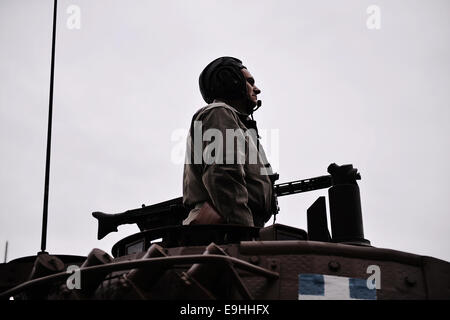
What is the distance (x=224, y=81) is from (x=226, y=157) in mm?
1462

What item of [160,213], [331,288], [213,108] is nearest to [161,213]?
[160,213]

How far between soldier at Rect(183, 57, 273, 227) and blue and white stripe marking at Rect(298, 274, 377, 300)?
1215 millimetres

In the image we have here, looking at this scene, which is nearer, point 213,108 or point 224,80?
point 213,108

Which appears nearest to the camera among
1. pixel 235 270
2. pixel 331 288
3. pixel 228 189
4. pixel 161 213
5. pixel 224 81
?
pixel 235 270

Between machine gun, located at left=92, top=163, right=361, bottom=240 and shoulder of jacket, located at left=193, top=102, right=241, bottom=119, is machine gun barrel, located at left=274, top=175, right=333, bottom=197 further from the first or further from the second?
shoulder of jacket, located at left=193, top=102, right=241, bottom=119

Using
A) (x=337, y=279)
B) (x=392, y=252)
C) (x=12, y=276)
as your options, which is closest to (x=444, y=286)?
(x=392, y=252)

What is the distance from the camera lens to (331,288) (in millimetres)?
5336

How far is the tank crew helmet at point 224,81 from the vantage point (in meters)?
7.82

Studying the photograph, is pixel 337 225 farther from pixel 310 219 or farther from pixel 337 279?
pixel 337 279

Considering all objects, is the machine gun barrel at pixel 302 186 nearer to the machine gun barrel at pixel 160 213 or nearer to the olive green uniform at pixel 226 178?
the machine gun barrel at pixel 160 213

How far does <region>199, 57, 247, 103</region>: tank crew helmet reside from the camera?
782cm

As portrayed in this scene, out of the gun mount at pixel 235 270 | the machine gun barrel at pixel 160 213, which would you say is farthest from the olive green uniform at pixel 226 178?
the machine gun barrel at pixel 160 213

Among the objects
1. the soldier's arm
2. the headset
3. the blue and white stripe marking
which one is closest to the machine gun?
the headset

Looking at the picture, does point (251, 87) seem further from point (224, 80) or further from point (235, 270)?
point (235, 270)
